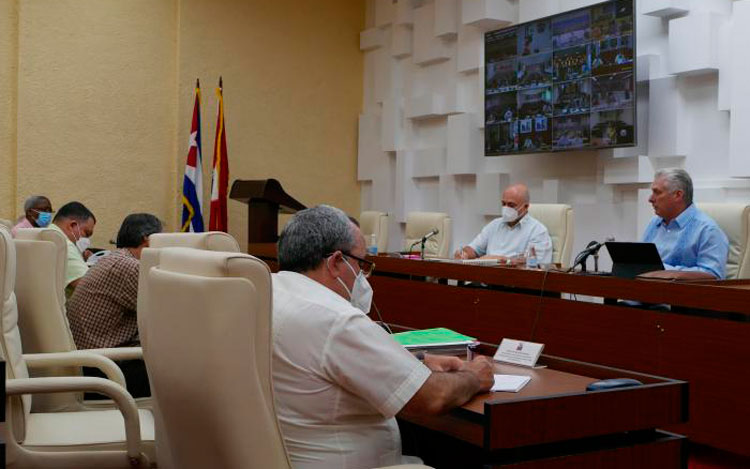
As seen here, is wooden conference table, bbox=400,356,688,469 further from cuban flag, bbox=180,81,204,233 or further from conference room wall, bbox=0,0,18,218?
conference room wall, bbox=0,0,18,218

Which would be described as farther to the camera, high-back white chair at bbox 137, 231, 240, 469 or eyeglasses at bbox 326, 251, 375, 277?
eyeglasses at bbox 326, 251, 375, 277

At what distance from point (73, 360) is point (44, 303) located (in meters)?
0.22

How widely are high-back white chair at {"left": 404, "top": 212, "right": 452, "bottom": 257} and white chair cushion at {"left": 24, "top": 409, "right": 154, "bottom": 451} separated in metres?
4.11

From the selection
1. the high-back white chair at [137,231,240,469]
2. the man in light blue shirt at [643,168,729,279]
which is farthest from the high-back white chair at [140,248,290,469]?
the man in light blue shirt at [643,168,729,279]

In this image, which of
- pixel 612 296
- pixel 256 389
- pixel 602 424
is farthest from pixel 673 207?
pixel 256 389

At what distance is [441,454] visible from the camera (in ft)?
9.21

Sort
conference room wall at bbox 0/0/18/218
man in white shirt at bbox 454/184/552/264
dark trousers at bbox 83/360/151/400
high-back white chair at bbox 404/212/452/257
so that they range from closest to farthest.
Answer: dark trousers at bbox 83/360/151/400, man in white shirt at bbox 454/184/552/264, high-back white chair at bbox 404/212/452/257, conference room wall at bbox 0/0/18/218

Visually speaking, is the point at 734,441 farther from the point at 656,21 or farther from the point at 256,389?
the point at 656,21

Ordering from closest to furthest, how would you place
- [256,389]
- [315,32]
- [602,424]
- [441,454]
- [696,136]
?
1. [256,389]
2. [602,424]
3. [441,454]
4. [696,136]
5. [315,32]

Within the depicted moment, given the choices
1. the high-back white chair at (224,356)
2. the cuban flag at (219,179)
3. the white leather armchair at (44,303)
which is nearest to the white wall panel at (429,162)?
the cuban flag at (219,179)

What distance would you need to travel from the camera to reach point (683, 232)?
4961 mm

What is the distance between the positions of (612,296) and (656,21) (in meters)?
2.86

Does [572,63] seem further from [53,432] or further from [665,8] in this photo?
[53,432]

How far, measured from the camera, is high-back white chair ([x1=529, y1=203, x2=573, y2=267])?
19.6 feet
